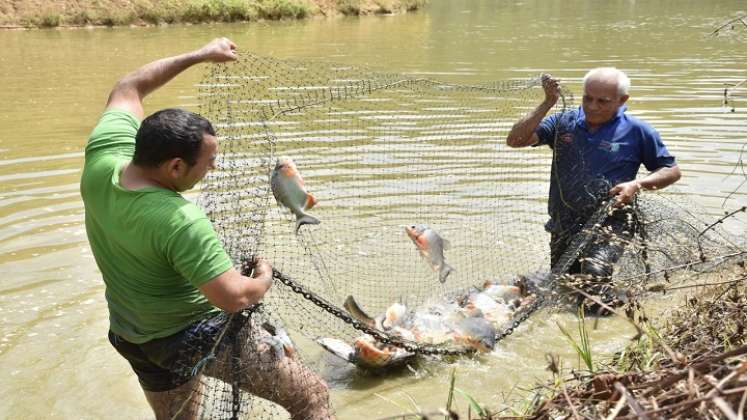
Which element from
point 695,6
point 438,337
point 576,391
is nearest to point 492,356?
point 438,337

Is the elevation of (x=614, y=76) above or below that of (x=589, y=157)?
above

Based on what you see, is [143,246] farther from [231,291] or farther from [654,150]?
[654,150]

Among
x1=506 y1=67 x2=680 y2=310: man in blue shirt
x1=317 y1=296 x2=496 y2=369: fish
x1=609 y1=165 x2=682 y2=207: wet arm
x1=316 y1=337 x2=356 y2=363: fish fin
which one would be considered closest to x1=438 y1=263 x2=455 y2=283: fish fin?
x1=317 y1=296 x2=496 y2=369: fish

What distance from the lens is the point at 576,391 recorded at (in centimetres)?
242

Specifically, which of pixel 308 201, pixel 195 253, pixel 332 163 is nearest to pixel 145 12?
pixel 332 163

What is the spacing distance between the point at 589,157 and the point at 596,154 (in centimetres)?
6

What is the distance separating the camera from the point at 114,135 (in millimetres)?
3498

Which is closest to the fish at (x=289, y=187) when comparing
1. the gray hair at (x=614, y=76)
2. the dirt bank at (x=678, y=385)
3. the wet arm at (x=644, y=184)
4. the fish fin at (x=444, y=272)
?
the fish fin at (x=444, y=272)

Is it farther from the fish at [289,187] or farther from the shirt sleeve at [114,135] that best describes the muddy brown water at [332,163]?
the shirt sleeve at [114,135]

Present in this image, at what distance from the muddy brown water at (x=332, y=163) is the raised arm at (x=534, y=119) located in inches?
58.2

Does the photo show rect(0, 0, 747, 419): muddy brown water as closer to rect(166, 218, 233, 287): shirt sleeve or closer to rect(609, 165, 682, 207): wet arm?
rect(609, 165, 682, 207): wet arm

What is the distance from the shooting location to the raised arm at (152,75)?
152 inches

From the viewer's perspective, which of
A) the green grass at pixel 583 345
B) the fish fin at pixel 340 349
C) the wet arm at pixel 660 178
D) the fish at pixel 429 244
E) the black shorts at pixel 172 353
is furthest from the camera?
the wet arm at pixel 660 178

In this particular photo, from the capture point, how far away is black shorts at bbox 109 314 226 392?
10.9 feet
